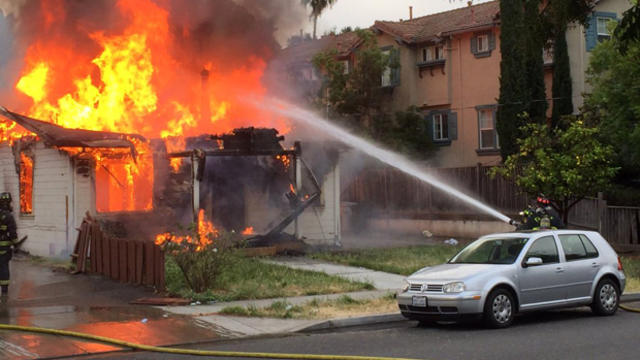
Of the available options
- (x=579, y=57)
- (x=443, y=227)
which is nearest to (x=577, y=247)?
(x=443, y=227)

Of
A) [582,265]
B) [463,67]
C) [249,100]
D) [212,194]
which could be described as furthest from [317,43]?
[582,265]

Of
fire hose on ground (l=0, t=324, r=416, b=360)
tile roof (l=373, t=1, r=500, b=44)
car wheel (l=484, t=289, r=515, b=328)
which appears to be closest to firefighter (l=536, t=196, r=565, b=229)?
car wheel (l=484, t=289, r=515, b=328)

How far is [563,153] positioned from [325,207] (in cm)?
624

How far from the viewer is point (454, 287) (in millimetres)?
10406

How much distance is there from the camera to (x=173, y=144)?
1942 cm

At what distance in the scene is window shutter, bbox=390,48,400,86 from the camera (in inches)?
1276

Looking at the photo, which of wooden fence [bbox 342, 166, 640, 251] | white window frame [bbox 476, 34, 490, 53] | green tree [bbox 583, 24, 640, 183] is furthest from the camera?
white window frame [bbox 476, 34, 490, 53]

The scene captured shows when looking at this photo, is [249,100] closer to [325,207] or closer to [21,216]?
[325,207]

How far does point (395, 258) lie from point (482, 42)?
15331 mm

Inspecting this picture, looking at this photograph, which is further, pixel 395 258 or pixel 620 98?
pixel 620 98

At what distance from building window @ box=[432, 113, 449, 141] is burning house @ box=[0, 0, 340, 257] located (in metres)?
12.3

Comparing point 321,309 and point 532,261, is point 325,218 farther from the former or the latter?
point 532,261

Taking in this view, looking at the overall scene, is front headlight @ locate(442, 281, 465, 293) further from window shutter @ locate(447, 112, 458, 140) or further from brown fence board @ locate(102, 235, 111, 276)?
window shutter @ locate(447, 112, 458, 140)

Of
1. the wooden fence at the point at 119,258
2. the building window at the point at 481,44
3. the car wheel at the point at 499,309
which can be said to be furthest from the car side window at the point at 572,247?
the building window at the point at 481,44
